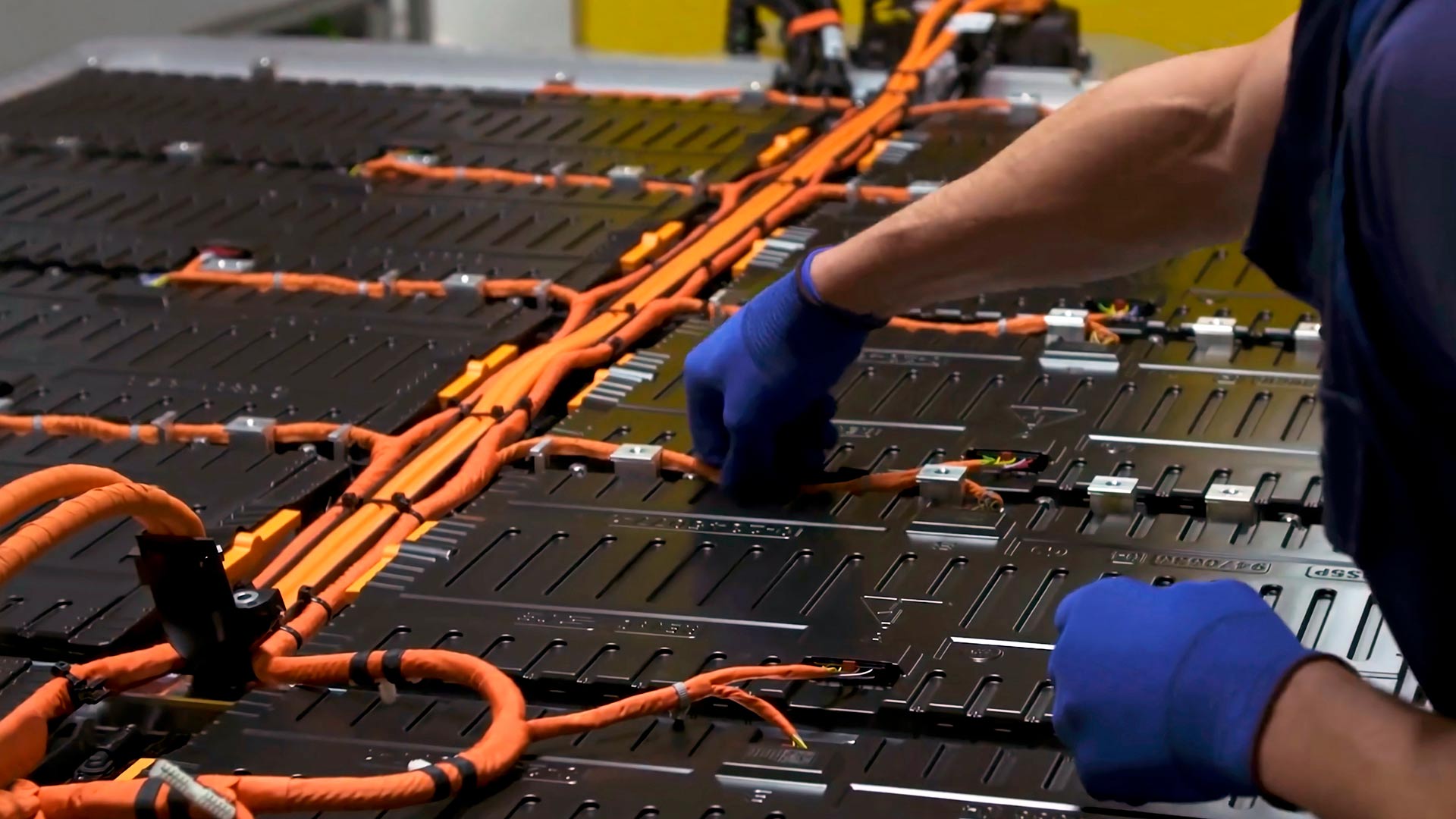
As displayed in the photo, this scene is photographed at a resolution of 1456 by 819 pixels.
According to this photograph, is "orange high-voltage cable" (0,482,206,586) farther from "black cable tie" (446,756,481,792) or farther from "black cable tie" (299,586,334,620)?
"black cable tie" (446,756,481,792)

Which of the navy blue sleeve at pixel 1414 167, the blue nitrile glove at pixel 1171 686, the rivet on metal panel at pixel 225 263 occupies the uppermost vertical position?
the navy blue sleeve at pixel 1414 167

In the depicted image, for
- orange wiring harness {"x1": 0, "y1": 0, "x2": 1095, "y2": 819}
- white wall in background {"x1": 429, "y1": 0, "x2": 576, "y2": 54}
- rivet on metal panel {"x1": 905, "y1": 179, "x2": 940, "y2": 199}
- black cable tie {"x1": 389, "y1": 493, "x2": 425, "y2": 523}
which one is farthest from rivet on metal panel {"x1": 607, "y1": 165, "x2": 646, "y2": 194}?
white wall in background {"x1": 429, "y1": 0, "x2": 576, "y2": 54}

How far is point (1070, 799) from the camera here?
1.52 m

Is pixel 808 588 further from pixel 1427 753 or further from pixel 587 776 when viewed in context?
pixel 1427 753

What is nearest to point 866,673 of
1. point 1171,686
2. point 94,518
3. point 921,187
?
point 1171,686

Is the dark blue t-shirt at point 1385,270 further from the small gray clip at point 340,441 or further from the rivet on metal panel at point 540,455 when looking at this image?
the small gray clip at point 340,441

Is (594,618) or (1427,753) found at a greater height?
(1427,753)

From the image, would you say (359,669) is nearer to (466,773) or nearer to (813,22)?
(466,773)

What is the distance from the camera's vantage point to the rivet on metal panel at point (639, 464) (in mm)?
2145

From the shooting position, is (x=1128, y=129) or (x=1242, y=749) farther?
(x=1128, y=129)

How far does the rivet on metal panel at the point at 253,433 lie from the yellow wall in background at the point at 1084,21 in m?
2.98

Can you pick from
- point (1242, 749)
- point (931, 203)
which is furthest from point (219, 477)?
point (1242, 749)

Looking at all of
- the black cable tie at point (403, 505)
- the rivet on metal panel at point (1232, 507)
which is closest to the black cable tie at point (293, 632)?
the black cable tie at point (403, 505)

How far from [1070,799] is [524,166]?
75.4 inches
